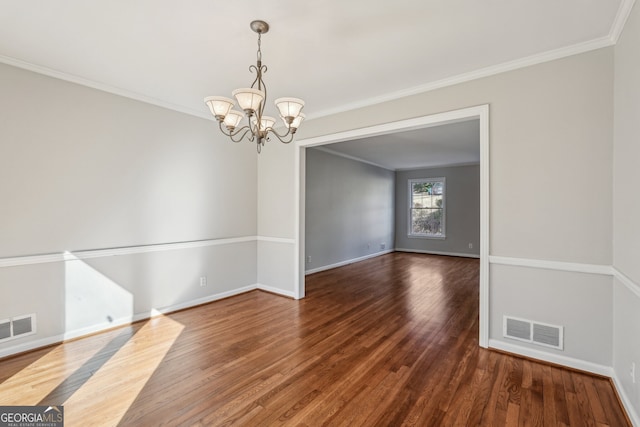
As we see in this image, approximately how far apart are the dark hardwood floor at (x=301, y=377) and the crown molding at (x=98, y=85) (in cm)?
270

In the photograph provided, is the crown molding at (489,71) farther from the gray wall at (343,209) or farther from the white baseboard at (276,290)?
the white baseboard at (276,290)

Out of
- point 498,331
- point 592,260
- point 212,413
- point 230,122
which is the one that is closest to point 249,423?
point 212,413

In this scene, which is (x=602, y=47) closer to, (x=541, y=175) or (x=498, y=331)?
(x=541, y=175)

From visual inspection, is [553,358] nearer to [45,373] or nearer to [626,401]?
[626,401]

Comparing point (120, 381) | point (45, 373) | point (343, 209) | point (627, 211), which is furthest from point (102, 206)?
point (343, 209)

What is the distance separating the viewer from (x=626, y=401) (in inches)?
77.8

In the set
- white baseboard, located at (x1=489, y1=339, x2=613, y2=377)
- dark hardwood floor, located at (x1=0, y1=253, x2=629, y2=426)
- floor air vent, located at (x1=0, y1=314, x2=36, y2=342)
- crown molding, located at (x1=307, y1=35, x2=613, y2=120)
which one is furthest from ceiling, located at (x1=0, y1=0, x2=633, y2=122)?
dark hardwood floor, located at (x1=0, y1=253, x2=629, y2=426)

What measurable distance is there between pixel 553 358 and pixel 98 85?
5.28 m

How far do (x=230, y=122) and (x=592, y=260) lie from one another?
3.23 m

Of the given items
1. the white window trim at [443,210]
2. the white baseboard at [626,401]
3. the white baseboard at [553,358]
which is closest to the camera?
the white baseboard at [626,401]

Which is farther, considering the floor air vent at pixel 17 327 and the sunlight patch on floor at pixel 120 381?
the floor air vent at pixel 17 327

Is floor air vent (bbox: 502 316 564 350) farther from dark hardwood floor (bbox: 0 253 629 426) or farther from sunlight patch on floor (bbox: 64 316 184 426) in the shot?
sunlight patch on floor (bbox: 64 316 184 426)

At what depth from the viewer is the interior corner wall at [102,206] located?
2738 millimetres

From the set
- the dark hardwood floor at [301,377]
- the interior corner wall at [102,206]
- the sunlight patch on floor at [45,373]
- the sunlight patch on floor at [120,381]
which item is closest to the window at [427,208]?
the dark hardwood floor at [301,377]
